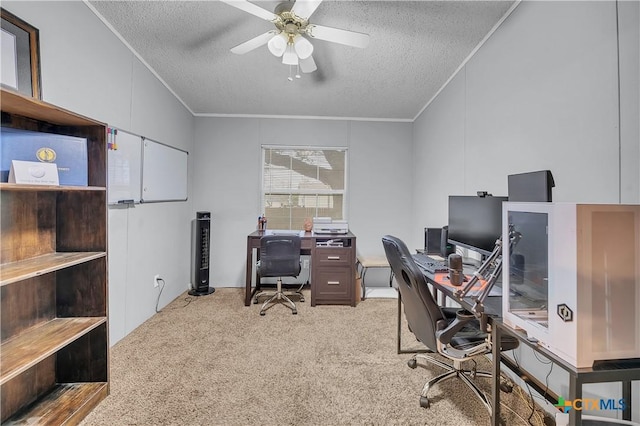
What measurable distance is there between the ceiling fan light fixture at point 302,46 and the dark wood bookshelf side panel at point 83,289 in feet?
6.36

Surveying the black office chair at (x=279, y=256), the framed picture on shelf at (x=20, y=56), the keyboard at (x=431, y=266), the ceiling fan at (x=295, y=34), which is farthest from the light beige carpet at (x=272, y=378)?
the ceiling fan at (x=295, y=34)

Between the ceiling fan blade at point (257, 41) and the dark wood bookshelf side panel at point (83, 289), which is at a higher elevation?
the ceiling fan blade at point (257, 41)

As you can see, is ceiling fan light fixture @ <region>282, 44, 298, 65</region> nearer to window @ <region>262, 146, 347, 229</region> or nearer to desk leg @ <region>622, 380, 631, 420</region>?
window @ <region>262, 146, 347, 229</region>

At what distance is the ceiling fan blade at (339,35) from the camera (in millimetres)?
1749

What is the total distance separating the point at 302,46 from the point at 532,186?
1.69 m

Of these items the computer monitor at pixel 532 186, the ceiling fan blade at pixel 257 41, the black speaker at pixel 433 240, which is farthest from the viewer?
the black speaker at pixel 433 240

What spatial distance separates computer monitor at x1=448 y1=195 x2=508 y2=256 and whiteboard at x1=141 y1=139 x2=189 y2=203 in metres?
3.07

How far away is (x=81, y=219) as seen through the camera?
171 centimetres

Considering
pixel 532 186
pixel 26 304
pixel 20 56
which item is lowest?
pixel 26 304

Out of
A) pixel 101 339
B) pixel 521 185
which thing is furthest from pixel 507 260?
pixel 101 339

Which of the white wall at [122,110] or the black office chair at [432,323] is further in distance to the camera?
the white wall at [122,110]

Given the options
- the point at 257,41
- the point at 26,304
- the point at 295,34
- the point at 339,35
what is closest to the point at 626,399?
the point at 339,35

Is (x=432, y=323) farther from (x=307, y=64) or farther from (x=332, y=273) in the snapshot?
(x=307, y=64)

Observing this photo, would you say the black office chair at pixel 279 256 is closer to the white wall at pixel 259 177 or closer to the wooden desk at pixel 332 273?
the wooden desk at pixel 332 273
